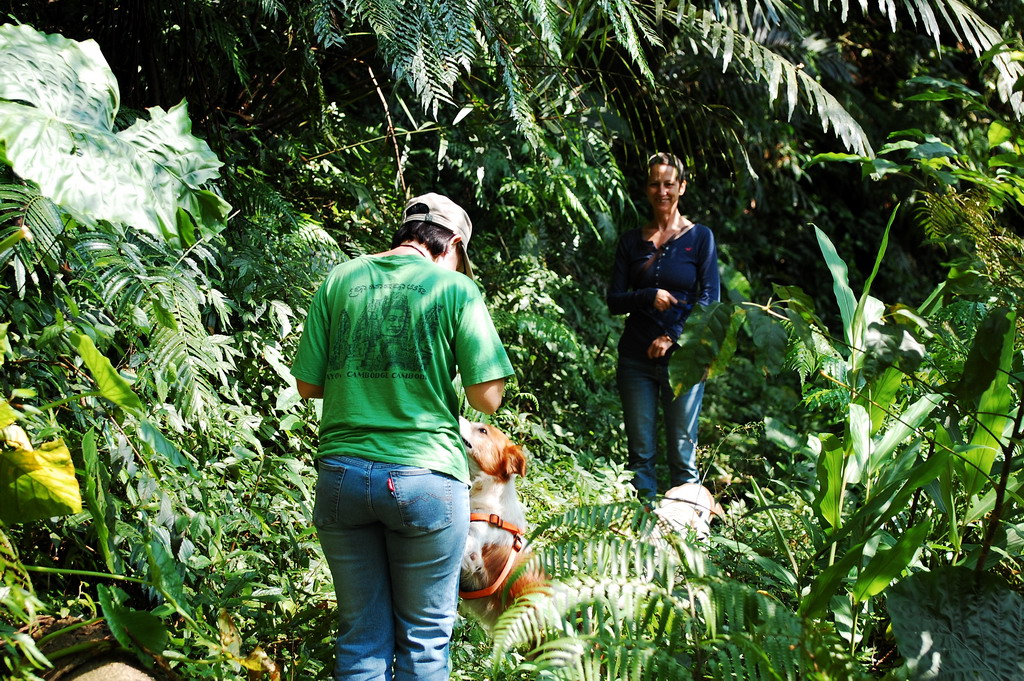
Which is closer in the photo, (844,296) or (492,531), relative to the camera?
(844,296)

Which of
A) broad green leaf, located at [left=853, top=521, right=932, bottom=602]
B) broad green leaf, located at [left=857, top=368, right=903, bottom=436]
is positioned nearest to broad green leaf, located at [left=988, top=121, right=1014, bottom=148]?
broad green leaf, located at [left=857, top=368, right=903, bottom=436]

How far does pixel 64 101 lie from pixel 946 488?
269 cm

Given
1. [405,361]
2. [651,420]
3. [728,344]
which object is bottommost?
[651,420]

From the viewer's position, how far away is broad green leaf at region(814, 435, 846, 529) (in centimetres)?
260

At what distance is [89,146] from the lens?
1880 millimetres

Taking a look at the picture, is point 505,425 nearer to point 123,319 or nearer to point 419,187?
point 419,187

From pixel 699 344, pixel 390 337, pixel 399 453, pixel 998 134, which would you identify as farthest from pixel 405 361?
pixel 998 134

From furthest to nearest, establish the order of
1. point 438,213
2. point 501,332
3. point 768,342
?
1. point 501,332
2. point 438,213
3. point 768,342

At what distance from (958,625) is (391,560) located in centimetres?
150

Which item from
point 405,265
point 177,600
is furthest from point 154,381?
point 405,265

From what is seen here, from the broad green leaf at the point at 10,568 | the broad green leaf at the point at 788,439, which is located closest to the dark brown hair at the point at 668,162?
the broad green leaf at the point at 788,439

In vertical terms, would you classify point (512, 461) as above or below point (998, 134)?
below

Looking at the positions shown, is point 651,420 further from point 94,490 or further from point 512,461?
point 94,490

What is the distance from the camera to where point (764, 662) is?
2004 millimetres
